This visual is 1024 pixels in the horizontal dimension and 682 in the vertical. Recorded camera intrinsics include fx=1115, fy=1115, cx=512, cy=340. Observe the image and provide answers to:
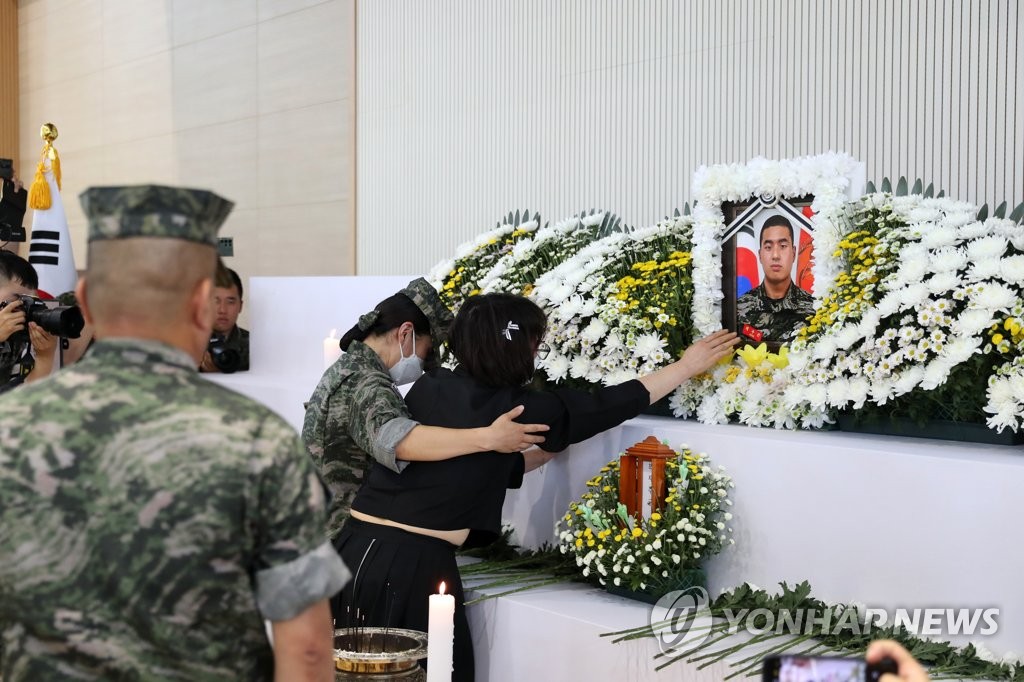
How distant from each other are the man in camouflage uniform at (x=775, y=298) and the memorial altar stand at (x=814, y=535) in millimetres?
338

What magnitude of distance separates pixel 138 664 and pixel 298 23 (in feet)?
20.2

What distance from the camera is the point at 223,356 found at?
629cm

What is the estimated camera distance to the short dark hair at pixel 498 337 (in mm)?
3096

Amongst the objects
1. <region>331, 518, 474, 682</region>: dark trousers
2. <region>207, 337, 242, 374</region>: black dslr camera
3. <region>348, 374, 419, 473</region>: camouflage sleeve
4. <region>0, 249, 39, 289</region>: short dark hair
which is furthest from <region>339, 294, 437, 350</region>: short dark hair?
<region>207, 337, 242, 374</region>: black dslr camera

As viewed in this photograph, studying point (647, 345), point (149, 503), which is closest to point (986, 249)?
point (647, 345)

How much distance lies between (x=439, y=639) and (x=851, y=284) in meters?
1.52

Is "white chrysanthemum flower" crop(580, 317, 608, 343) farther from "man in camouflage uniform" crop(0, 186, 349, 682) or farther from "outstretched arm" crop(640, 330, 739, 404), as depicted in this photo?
"man in camouflage uniform" crop(0, 186, 349, 682)

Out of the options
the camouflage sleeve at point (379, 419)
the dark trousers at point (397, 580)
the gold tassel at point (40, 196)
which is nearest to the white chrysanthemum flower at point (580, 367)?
the camouflage sleeve at point (379, 419)

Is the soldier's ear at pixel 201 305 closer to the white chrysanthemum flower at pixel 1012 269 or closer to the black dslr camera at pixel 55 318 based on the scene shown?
the white chrysanthemum flower at pixel 1012 269

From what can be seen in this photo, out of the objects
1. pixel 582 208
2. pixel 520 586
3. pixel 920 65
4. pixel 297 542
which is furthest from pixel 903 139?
pixel 297 542

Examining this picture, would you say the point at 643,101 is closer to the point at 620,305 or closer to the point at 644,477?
the point at 620,305

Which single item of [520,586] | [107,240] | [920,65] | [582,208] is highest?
[920,65]

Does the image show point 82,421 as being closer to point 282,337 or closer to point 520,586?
point 520,586

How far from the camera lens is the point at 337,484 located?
11.5 feet
